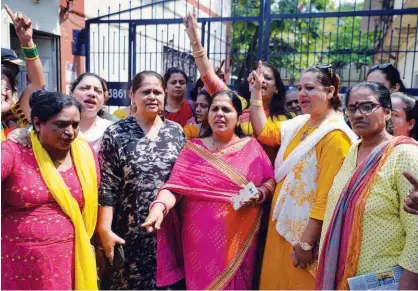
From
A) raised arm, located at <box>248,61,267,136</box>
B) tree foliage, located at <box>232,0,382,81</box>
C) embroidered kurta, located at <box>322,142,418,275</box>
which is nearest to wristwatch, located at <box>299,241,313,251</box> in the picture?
embroidered kurta, located at <box>322,142,418,275</box>

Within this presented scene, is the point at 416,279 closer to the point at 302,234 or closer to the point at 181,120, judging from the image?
the point at 302,234

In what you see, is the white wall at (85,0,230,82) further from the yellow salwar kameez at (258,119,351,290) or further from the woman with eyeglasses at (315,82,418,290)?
the woman with eyeglasses at (315,82,418,290)

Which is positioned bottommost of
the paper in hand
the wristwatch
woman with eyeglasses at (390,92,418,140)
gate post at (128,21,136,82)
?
the wristwatch

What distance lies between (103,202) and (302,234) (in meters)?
1.23

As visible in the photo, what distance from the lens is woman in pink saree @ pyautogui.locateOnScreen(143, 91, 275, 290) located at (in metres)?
2.76

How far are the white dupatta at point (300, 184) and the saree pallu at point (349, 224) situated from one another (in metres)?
0.50

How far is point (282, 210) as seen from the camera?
267 centimetres

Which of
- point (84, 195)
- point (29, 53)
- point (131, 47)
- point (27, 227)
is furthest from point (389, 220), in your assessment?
point (131, 47)

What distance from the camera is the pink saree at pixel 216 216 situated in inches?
Answer: 109

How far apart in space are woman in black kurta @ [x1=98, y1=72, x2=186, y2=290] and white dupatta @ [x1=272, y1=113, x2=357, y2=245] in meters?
0.74

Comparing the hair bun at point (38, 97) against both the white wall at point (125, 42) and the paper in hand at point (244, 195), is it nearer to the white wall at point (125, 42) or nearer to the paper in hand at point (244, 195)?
the paper in hand at point (244, 195)

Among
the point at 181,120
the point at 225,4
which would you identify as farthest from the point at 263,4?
the point at 225,4

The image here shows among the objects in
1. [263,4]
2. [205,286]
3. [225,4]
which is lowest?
[205,286]

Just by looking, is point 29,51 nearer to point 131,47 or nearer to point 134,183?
point 134,183
